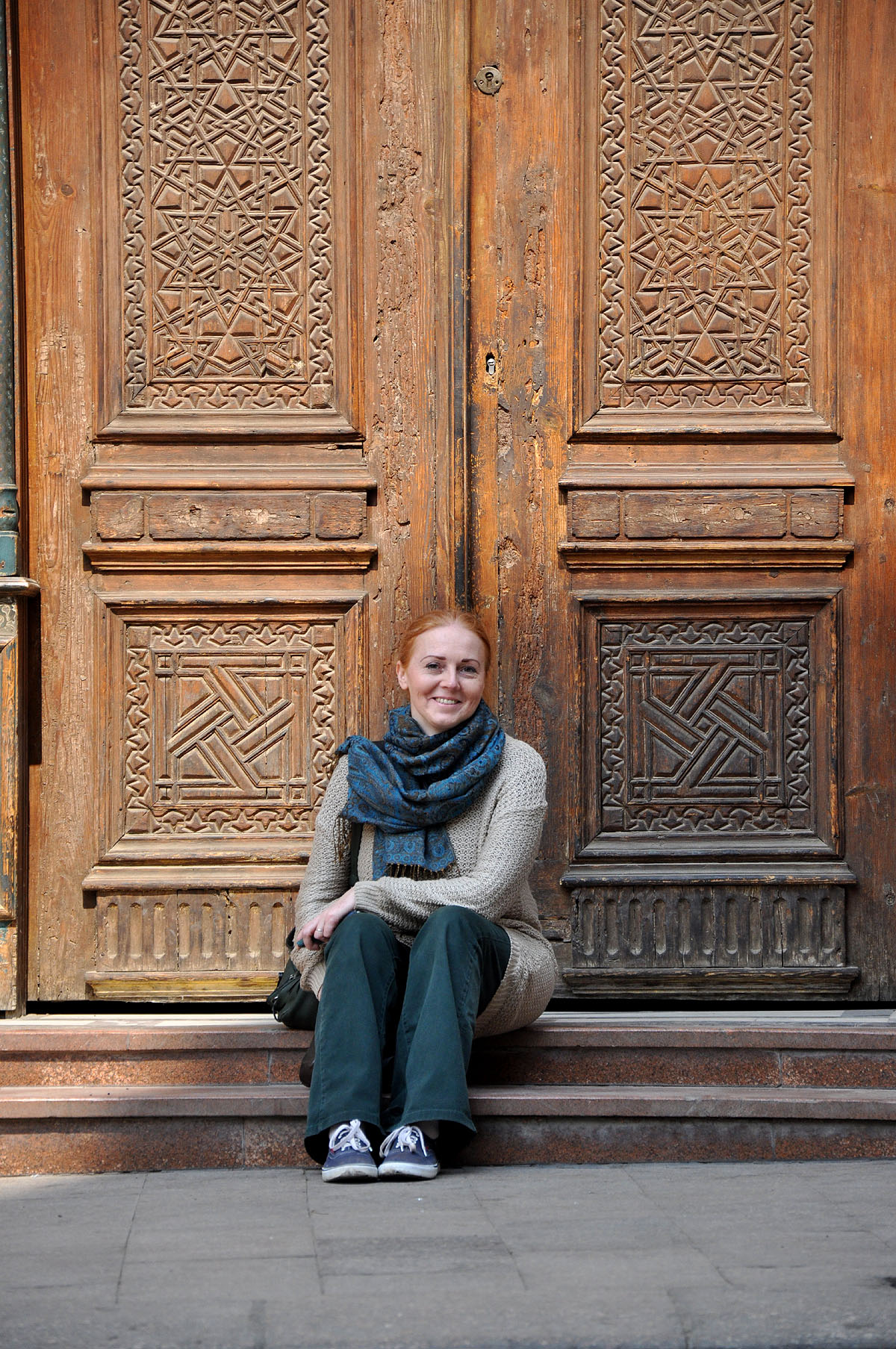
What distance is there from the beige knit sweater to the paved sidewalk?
40cm

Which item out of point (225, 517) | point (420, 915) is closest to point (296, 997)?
point (420, 915)

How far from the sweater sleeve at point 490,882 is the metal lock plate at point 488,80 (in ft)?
5.87

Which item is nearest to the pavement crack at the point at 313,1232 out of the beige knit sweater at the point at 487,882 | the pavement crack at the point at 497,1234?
the pavement crack at the point at 497,1234

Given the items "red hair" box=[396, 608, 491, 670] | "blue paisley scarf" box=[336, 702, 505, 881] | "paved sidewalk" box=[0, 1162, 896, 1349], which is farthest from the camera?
"red hair" box=[396, 608, 491, 670]

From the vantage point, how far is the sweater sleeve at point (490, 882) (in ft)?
10.3

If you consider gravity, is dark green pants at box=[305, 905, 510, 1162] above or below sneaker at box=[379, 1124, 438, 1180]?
above

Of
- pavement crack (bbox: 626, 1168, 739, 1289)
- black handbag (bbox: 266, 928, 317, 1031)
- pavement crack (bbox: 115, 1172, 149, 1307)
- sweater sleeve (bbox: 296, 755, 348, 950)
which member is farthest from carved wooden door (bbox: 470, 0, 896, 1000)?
pavement crack (bbox: 115, 1172, 149, 1307)

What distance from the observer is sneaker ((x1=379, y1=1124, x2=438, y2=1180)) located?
2838mm

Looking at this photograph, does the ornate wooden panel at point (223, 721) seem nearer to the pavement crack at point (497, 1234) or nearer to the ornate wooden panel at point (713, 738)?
the ornate wooden panel at point (713, 738)

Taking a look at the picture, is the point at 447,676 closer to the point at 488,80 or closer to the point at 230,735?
the point at 230,735

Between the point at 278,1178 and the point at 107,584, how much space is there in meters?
1.56

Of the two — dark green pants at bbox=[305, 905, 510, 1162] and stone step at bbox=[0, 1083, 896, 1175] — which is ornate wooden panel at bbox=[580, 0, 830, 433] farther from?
stone step at bbox=[0, 1083, 896, 1175]

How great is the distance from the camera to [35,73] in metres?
3.69

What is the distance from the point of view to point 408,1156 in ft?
9.34
